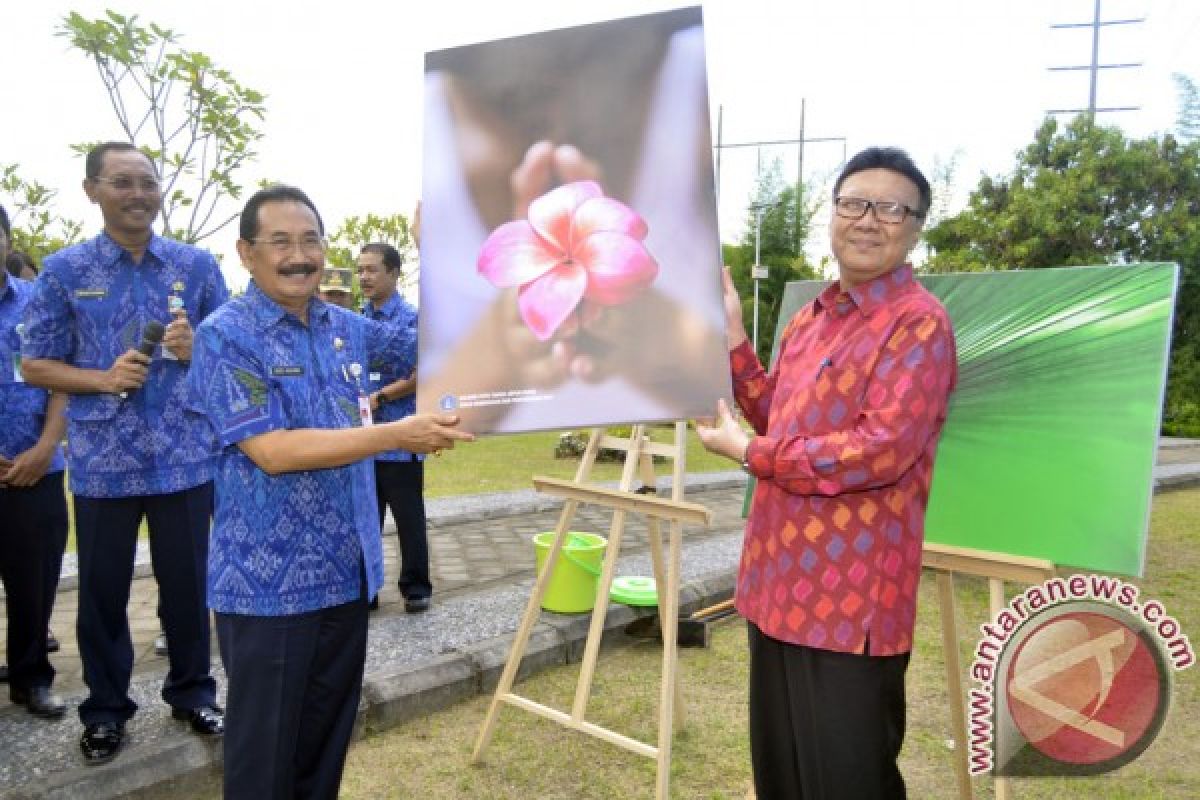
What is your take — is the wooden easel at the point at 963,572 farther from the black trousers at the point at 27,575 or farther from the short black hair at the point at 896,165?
the black trousers at the point at 27,575

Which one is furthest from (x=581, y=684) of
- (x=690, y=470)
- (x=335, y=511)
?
(x=690, y=470)

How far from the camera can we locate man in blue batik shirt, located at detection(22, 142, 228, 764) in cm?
273

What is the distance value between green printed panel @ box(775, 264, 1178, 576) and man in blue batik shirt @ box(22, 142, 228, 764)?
2809 mm

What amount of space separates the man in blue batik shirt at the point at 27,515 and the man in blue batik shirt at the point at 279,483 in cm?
162

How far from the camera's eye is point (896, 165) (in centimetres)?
184

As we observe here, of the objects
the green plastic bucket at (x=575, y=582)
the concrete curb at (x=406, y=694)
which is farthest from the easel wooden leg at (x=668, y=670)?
the green plastic bucket at (x=575, y=582)

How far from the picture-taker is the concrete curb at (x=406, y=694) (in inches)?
103

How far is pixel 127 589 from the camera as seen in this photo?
287cm

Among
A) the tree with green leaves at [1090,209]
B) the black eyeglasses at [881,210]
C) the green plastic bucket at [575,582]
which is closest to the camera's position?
the black eyeglasses at [881,210]

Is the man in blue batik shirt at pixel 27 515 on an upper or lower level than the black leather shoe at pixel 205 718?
upper

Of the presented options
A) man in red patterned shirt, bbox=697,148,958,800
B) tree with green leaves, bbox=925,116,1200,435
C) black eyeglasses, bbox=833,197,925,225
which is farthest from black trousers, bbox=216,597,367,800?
tree with green leaves, bbox=925,116,1200,435

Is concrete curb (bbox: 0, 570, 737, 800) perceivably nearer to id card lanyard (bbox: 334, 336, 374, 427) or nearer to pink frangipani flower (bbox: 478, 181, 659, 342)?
id card lanyard (bbox: 334, 336, 374, 427)

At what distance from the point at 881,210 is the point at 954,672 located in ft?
4.95

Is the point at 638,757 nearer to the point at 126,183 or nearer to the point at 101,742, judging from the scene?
the point at 101,742
